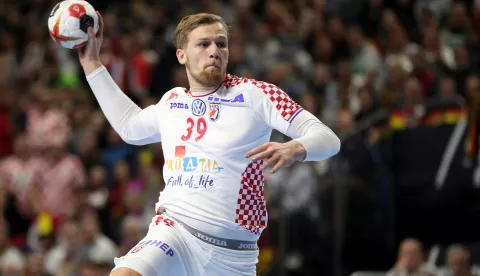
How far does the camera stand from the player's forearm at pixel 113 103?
7.64 meters

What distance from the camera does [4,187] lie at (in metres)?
15.8

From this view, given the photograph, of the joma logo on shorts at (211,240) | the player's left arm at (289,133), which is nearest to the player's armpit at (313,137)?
the player's left arm at (289,133)

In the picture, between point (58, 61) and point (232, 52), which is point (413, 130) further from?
point (58, 61)

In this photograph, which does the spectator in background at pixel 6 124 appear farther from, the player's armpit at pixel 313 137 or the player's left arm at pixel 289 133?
the player's armpit at pixel 313 137

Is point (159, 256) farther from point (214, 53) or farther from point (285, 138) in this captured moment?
point (285, 138)

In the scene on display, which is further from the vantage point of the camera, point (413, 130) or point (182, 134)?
point (413, 130)

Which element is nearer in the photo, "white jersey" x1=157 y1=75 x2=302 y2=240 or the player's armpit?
the player's armpit

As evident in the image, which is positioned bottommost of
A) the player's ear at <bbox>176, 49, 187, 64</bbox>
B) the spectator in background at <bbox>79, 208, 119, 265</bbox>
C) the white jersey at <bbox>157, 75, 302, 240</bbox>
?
the spectator in background at <bbox>79, 208, 119, 265</bbox>

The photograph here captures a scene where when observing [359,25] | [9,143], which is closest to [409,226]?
[359,25]

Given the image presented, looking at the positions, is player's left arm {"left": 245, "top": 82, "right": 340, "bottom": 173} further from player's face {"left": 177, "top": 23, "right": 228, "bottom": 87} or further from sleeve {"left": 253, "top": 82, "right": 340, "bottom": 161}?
player's face {"left": 177, "top": 23, "right": 228, "bottom": 87}

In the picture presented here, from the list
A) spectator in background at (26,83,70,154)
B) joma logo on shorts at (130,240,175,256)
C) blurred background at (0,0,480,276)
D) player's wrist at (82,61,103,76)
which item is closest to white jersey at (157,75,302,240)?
joma logo on shorts at (130,240,175,256)

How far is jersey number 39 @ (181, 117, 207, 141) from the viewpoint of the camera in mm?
6875

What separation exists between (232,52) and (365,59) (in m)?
2.55

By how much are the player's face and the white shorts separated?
1.16 m
